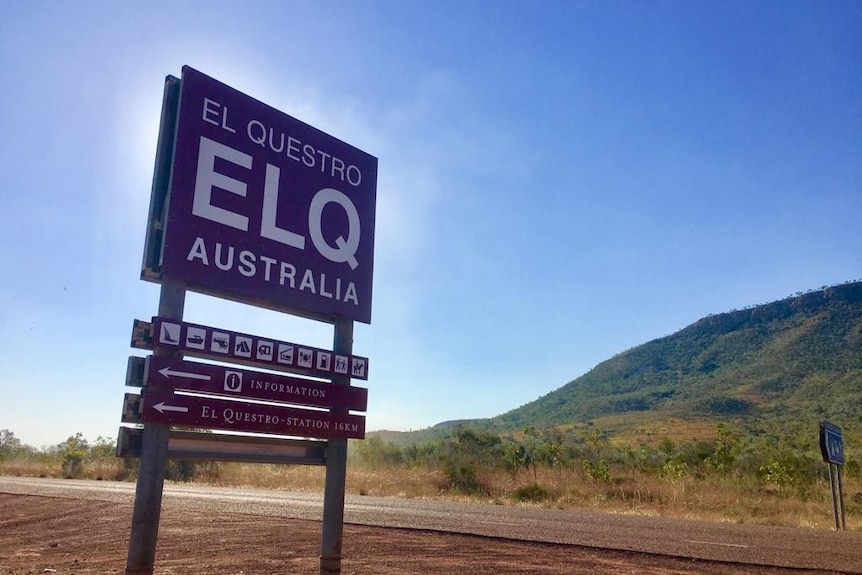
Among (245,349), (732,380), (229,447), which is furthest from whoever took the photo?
(732,380)

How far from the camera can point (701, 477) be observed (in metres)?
26.5

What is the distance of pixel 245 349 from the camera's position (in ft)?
15.9

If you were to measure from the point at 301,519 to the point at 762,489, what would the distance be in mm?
17015

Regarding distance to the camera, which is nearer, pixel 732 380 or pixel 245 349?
pixel 245 349

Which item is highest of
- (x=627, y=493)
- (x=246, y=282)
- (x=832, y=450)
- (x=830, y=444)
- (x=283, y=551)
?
(x=246, y=282)

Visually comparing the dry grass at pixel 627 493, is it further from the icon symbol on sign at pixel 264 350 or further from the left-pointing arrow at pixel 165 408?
the left-pointing arrow at pixel 165 408

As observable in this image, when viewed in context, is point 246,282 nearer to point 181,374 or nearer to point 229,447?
point 181,374

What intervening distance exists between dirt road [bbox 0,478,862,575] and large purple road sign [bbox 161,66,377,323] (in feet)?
10.1

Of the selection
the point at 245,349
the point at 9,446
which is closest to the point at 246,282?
the point at 245,349

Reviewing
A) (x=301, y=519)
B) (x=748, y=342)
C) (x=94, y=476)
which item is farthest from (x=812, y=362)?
(x=301, y=519)

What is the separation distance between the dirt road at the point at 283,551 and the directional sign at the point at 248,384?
7.69 feet

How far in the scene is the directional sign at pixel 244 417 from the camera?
4340 mm

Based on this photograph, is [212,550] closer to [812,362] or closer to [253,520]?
[253,520]

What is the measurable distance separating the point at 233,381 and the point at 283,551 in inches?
164
